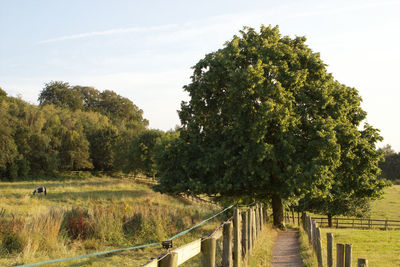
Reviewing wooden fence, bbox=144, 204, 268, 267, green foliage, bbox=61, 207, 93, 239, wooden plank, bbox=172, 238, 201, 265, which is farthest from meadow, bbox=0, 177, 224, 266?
wooden plank, bbox=172, 238, 201, 265

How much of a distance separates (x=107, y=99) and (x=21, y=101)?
33.6 metres

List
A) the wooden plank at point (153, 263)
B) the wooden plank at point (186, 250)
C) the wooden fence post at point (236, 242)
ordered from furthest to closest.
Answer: the wooden fence post at point (236, 242) < the wooden plank at point (186, 250) < the wooden plank at point (153, 263)

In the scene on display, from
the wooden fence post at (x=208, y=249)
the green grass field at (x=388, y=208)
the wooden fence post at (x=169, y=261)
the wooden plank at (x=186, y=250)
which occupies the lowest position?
the green grass field at (x=388, y=208)

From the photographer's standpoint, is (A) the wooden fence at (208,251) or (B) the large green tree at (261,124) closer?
(A) the wooden fence at (208,251)

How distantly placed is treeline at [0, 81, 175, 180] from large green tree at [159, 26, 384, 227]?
98.9 ft

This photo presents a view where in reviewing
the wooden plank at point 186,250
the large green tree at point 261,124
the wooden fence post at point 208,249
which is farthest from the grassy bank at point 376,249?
the wooden plank at point 186,250

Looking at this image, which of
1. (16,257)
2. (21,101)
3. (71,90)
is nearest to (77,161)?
(21,101)

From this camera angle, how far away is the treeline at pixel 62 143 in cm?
5762

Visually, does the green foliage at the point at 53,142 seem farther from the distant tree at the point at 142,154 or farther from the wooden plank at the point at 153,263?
the wooden plank at the point at 153,263

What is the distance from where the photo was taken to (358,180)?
2214 cm

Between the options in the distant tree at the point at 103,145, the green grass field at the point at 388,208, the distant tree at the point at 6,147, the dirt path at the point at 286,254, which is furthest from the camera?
the distant tree at the point at 103,145

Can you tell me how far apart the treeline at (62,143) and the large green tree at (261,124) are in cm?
3015

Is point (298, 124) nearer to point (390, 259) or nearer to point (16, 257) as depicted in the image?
point (390, 259)

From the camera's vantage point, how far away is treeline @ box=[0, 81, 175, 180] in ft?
189
